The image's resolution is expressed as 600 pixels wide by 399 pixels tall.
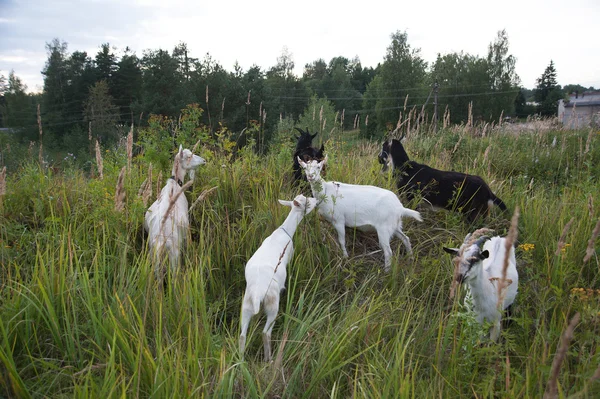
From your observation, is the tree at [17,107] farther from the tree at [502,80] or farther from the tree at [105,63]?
the tree at [502,80]

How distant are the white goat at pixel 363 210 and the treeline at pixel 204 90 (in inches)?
631

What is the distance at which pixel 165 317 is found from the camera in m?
2.21

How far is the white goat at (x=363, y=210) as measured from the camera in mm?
3578

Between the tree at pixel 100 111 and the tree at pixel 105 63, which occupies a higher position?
the tree at pixel 105 63

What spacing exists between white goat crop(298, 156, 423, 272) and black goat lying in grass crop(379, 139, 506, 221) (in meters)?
0.84

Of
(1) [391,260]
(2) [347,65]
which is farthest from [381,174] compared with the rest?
(2) [347,65]

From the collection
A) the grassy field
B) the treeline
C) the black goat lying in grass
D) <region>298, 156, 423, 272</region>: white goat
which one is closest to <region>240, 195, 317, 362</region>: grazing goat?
the grassy field

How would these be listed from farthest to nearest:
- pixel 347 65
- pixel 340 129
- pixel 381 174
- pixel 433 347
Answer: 1. pixel 347 65
2. pixel 340 129
3. pixel 381 174
4. pixel 433 347

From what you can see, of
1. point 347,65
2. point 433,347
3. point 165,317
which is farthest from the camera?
point 347,65

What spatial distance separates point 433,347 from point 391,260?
1039mm

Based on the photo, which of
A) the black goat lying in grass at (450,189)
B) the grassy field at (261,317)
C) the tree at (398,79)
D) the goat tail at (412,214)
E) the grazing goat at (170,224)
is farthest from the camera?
the tree at (398,79)

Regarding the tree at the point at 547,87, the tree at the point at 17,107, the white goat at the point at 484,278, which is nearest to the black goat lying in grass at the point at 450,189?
the white goat at the point at 484,278

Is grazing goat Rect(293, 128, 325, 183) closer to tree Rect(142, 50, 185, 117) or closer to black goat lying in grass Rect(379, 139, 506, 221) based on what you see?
black goat lying in grass Rect(379, 139, 506, 221)

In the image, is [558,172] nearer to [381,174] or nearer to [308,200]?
[381,174]
